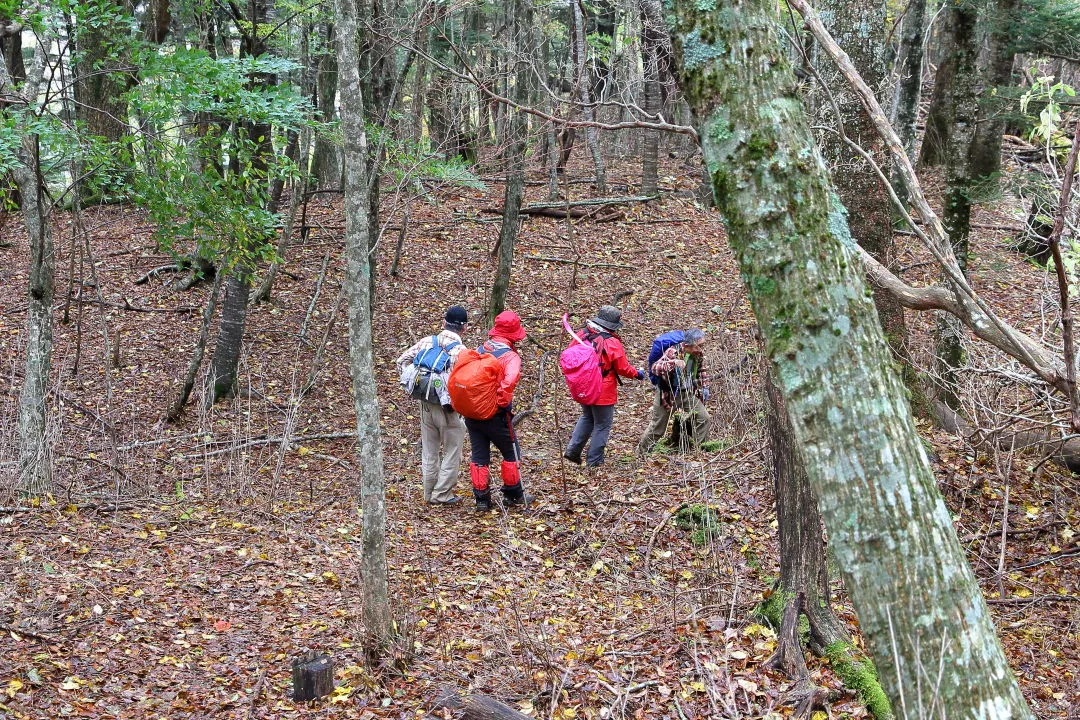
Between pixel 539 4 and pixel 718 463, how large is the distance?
14514 millimetres

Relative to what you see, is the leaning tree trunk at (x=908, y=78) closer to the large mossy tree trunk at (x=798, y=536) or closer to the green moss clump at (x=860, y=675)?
the large mossy tree trunk at (x=798, y=536)

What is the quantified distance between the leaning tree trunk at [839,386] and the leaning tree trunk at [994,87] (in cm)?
830

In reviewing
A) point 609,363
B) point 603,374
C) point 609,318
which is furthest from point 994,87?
point 603,374

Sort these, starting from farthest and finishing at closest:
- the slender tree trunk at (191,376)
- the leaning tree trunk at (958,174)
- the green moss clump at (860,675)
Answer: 1. the slender tree trunk at (191,376)
2. the leaning tree trunk at (958,174)
3. the green moss clump at (860,675)

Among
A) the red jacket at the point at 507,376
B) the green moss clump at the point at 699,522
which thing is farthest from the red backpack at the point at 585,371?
the green moss clump at the point at 699,522

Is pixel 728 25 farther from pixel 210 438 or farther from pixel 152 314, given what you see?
pixel 152 314

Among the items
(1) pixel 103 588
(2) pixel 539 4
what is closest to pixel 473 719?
(1) pixel 103 588

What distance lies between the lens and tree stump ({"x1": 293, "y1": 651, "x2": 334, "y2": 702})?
Result: 16.5 ft

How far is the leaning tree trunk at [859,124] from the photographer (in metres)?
7.75

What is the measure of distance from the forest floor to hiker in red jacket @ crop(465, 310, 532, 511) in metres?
0.25

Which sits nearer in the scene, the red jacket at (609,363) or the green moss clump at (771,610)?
the green moss clump at (771,610)

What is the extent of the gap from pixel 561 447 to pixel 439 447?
1291 mm

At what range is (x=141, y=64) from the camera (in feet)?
24.5

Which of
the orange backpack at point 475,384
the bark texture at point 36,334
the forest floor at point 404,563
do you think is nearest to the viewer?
the forest floor at point 404,563
